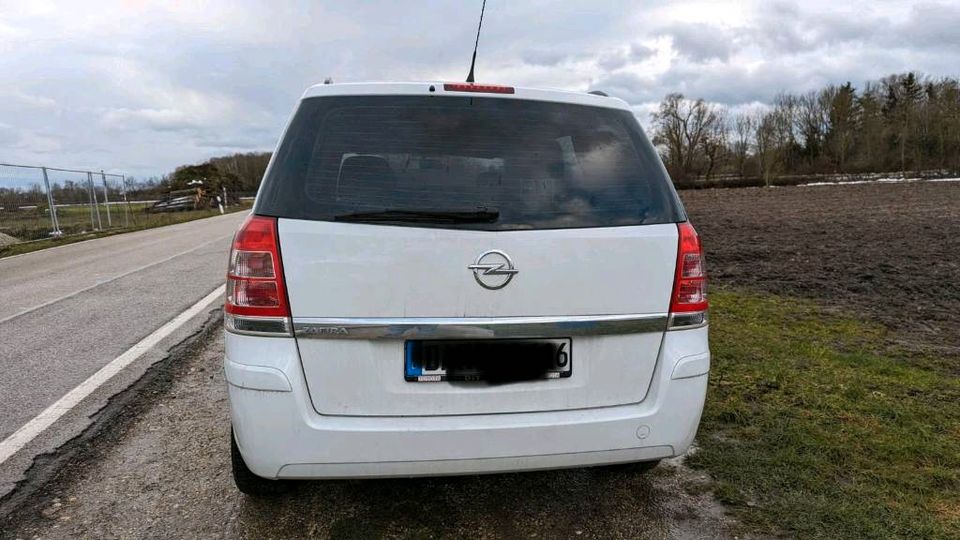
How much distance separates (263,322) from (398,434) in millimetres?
602

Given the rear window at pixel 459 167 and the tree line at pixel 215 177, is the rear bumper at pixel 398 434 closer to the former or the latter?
the rear window at pixel 459 167

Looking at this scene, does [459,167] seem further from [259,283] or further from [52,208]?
[52,208]

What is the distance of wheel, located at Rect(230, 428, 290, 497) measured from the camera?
2.42 metres

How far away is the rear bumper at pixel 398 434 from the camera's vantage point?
6.64 ft

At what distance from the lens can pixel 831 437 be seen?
309cm

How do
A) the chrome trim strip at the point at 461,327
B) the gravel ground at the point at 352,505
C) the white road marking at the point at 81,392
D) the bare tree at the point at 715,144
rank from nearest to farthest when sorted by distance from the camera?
the chrome trim strip at the point at 461,327 < the gravel ground at the point at 352,505 < the white road marking at the point at 81,392 < the bare tree at the point at 715,144

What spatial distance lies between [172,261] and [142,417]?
25.5ft

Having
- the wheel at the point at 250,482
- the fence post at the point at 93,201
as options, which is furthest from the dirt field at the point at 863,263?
the fence post at the point at 93,201

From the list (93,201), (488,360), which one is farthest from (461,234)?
(93,201)

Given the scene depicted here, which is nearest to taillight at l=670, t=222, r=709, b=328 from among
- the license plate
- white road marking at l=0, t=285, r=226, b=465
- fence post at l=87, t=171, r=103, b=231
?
the license plate

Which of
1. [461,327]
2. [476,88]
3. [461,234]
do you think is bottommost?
[461,327]

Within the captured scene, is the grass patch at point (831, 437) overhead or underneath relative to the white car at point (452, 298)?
underneath

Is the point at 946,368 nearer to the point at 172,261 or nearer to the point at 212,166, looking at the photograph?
the point at 172,261

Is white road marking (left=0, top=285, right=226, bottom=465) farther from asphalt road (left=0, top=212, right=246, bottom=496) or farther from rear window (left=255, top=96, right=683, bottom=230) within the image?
rear window (left=255, top=96, right=683, bottom=230)
